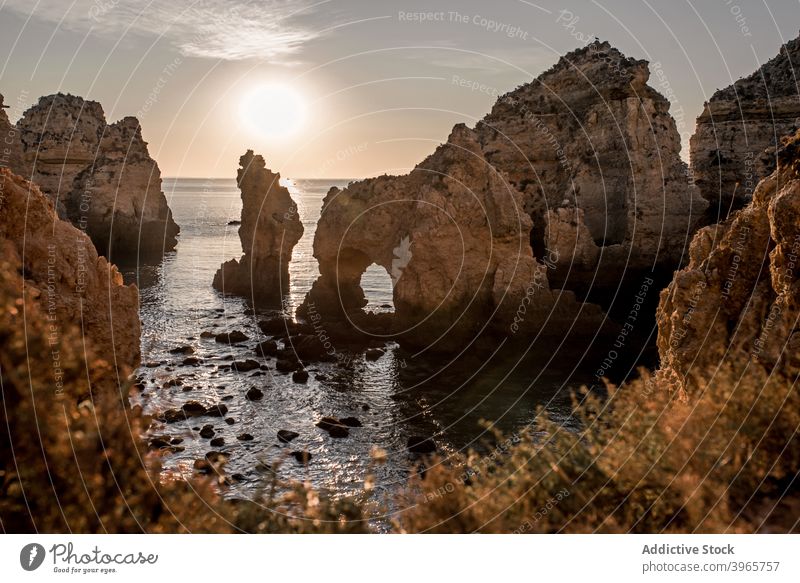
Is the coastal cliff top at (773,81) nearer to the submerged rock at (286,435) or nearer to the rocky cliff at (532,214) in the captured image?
the rocky cliff at (532,214)

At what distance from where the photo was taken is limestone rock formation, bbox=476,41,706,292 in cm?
3943

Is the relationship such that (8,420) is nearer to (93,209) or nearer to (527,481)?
(527,481)

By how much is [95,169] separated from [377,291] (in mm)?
38266

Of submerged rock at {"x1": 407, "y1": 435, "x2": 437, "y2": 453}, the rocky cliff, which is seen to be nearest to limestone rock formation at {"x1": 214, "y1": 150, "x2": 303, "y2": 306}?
the rocky cliff

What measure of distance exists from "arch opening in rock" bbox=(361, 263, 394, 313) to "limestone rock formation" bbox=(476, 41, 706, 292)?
1284 cm

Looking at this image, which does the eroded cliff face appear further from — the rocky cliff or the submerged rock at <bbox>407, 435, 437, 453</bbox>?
the submerged rock at <bbox>407, 435, 437, 453</bbox>

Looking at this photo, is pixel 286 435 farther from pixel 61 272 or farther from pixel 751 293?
pixel 751 293

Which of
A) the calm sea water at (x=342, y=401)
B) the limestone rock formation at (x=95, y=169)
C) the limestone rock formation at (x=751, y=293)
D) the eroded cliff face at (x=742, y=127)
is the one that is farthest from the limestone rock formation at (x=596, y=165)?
the limestone rock formation at (x=95, y=169)

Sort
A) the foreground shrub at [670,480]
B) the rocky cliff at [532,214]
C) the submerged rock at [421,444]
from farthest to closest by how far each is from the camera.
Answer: the rocky cliff at [532,214]
the submerged rock at [421,444]
the foreground shrub at [670,480]

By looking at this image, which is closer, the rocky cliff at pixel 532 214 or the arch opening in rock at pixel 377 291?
the rocky cliff at pixel 532 214

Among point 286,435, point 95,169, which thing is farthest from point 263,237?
point 95,169

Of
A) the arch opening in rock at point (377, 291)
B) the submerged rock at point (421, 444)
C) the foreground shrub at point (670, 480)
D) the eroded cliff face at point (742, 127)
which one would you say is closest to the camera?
the foreground shrub at point (670, 480)

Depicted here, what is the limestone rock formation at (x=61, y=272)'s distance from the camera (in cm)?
1038
